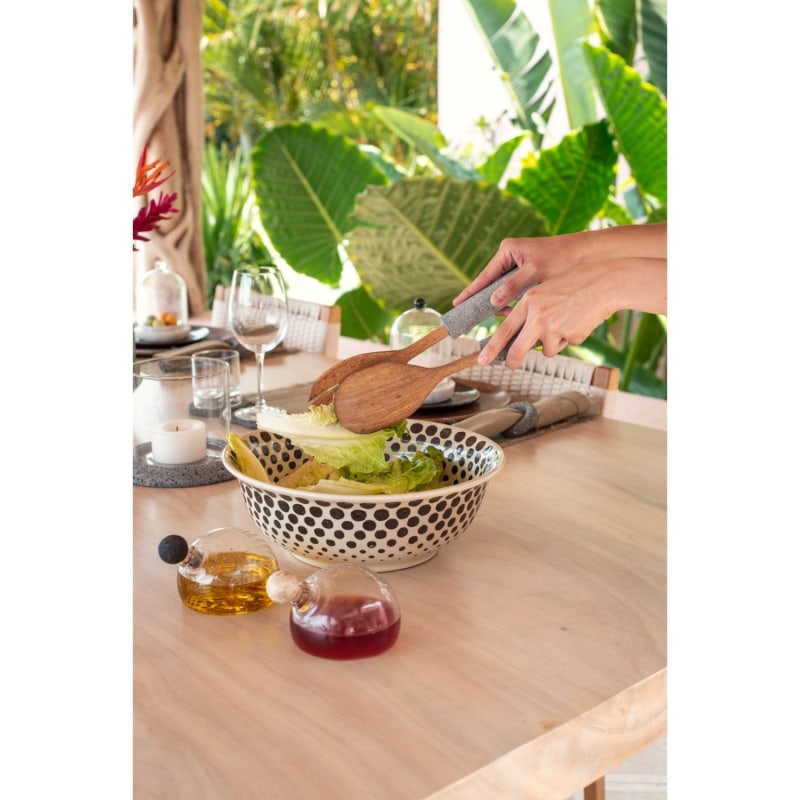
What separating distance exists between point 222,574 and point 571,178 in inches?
108

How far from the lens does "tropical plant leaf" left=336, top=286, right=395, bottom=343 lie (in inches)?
151

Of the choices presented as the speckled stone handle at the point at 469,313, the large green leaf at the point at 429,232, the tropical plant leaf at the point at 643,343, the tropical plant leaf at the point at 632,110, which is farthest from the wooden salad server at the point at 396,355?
the tropical plant leaf at the point at 643,343

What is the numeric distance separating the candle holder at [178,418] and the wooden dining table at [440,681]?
14cm

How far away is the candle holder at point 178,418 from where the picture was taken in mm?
1345

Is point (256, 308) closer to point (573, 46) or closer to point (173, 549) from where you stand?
point (173, 549)

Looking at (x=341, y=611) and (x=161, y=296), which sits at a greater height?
(x=161, y=296)

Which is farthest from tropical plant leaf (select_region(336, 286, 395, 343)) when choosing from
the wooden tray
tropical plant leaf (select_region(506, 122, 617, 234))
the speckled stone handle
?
the speckled stone handle

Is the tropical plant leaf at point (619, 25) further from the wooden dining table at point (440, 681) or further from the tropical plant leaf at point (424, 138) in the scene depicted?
the wooden dining table at point (440, 681)

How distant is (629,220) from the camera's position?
12.3ft

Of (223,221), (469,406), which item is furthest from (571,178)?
(223,221)

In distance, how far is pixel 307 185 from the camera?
3.86 metres
